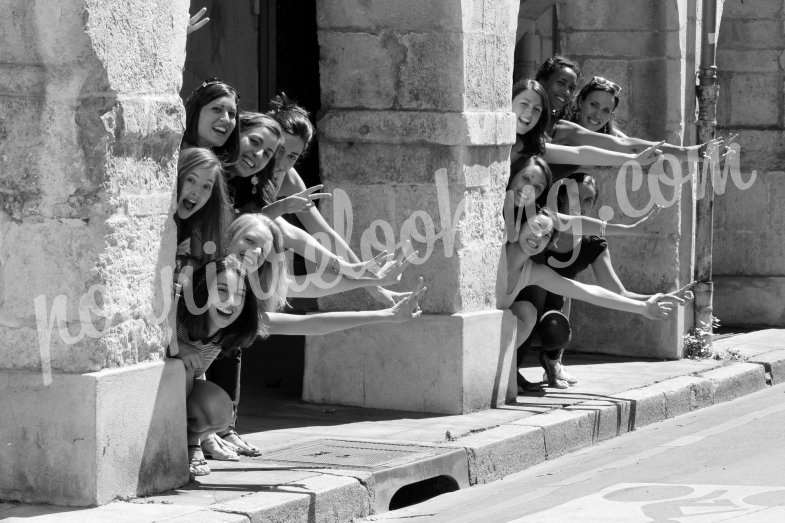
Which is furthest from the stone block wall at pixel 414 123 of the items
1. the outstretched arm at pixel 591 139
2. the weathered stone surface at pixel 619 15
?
the weathered stone surface at pixel 619 15

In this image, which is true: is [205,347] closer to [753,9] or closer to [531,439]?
[531,439]

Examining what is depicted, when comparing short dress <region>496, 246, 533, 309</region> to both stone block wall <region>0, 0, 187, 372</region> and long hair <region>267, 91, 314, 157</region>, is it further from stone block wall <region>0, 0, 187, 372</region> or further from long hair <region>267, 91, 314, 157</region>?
stone block wall <region>0, 0, 187, 372</region>

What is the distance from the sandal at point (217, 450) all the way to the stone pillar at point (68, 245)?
0.97 m

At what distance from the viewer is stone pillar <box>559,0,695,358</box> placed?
12.2 metres

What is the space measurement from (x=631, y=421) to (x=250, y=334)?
3.23 meters

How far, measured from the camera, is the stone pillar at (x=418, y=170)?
9227 millimetres

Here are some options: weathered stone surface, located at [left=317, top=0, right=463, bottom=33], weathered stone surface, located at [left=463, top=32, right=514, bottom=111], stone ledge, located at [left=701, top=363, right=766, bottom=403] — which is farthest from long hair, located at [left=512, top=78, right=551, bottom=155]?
stone ledge, located at [left=701, top=363, right=766, bottom=403]

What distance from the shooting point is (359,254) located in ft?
30.8

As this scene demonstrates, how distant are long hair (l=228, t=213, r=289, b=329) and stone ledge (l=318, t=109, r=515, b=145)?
5.56 feet

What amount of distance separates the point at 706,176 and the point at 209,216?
601cm

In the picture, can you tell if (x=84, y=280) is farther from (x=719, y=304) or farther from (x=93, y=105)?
(x=719, y=304)

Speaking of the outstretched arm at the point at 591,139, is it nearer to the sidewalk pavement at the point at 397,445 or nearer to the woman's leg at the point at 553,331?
the woman's leg at the point at 553,331

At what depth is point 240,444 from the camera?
7918mm

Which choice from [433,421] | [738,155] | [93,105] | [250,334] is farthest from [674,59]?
[93,105]
